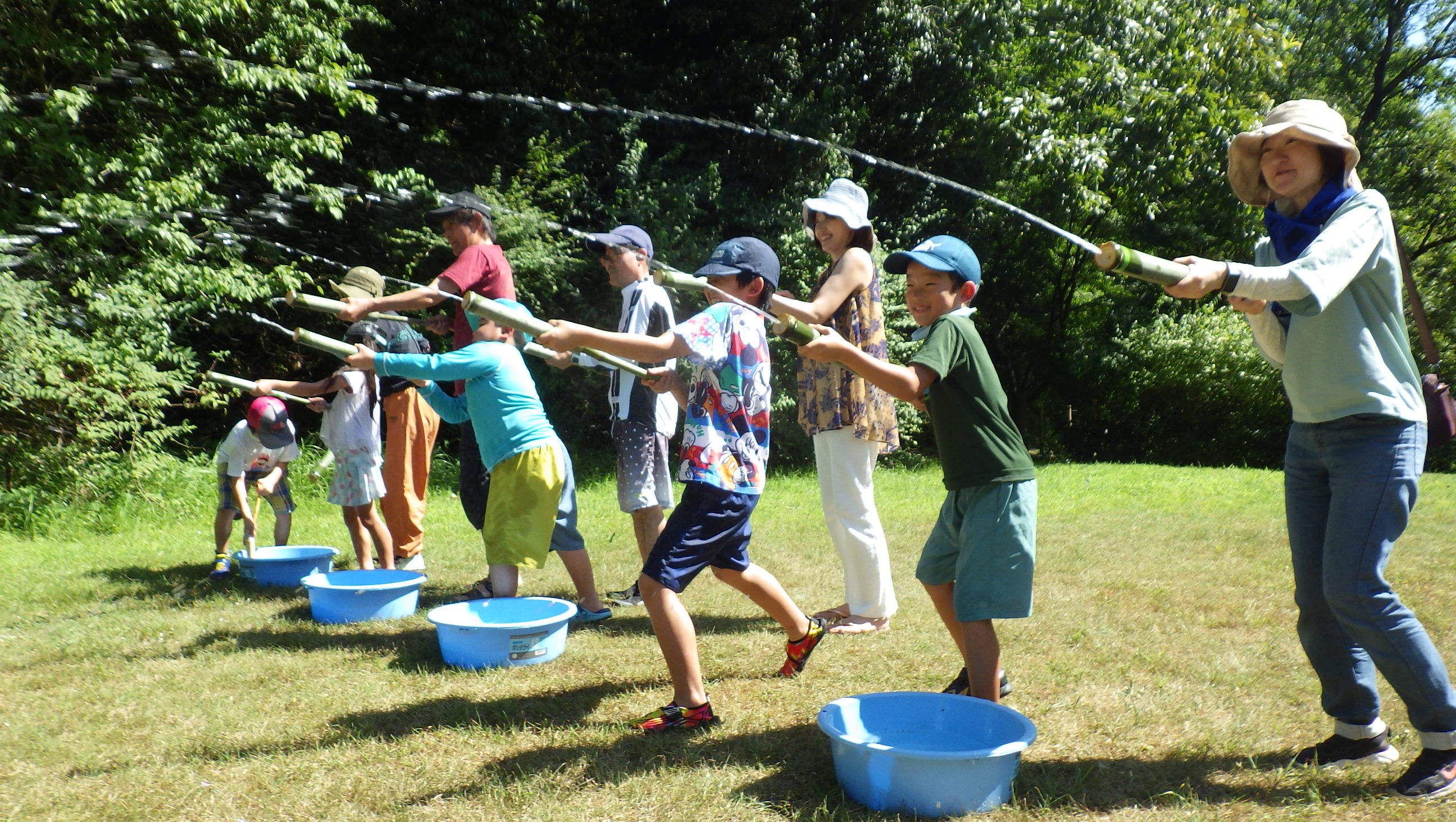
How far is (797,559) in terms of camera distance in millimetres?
6844

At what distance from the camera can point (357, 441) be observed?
5.95 meters

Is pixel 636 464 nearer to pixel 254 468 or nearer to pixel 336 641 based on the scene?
pixel 336 641

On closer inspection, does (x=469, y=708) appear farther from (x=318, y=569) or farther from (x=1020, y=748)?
(x=318, y=569)

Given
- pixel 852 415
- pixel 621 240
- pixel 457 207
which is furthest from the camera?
pixel 457 207

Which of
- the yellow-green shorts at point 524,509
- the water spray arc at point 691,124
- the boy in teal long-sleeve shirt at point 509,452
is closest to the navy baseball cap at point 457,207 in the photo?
the water spray arc at point 691,124

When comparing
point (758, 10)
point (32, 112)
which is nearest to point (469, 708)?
point (32, 112)

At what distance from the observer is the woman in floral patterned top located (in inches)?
176

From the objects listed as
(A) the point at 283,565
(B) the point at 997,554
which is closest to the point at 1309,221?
(B) the point at 997,554

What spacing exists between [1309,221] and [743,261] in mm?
1737

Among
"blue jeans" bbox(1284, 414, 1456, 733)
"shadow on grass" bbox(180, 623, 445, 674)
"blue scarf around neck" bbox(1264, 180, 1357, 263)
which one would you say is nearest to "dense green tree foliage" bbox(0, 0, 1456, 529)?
"shadow on grass" bbox(180, 623, 445, 674)

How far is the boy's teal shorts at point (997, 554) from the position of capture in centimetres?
304

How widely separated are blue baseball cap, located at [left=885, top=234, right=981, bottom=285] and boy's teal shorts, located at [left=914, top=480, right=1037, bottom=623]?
2.25 feet

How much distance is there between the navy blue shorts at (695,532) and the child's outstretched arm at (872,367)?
30.2 inches

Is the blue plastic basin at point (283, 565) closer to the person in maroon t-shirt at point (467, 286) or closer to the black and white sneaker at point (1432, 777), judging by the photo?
the person in maroon t-shirt at point (467, 286)
